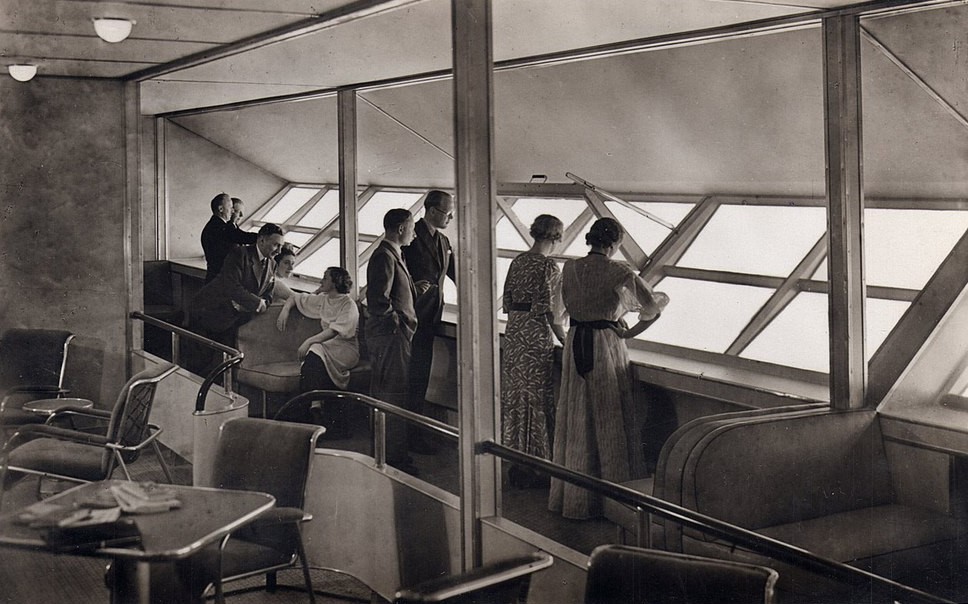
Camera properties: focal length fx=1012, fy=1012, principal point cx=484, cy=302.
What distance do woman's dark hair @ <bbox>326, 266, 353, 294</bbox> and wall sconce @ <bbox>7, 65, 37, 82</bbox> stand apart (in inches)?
75.6

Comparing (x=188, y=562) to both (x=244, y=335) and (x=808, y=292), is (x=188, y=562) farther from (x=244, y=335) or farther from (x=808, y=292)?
(x=808, y=292)

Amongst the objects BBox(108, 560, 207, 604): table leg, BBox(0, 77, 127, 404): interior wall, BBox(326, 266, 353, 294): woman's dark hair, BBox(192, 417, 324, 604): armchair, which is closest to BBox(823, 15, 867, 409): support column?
BBox(192, 417, 324, 604): armchair

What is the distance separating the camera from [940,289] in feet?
13.8

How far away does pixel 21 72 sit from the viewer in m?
3.21

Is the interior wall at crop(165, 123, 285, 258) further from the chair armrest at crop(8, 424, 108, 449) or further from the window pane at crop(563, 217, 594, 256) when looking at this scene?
the window pane at crop(563, 217, 594, 256)

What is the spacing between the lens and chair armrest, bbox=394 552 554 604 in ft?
8.47

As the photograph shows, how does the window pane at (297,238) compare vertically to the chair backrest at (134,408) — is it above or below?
above

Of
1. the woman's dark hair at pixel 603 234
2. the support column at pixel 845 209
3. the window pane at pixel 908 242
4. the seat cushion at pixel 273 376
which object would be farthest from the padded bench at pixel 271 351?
the window pane at pixel 908 242

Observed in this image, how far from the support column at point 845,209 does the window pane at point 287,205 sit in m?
2.35

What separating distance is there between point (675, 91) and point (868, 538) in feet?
7.29

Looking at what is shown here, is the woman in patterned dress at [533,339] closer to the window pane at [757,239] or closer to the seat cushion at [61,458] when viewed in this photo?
the window pane at [757,239]

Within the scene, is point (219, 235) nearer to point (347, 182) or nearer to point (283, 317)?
point (283, 317)

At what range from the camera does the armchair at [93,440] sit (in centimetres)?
332

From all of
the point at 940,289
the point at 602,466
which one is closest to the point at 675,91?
the point at 940,289
